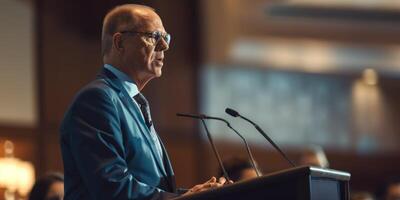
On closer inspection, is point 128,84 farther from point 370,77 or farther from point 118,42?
point 370,77

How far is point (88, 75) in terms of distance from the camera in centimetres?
809

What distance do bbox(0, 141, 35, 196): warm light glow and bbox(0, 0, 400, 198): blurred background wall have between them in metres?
0.09

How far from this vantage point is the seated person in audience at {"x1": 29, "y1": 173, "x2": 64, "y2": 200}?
4.62 metres

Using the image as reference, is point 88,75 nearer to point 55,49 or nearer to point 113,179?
point 55,49

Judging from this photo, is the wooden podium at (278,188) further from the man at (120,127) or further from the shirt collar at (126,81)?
the shirt collar at (126,81)

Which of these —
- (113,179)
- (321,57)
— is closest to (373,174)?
(321,57)

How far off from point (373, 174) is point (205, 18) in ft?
8.62

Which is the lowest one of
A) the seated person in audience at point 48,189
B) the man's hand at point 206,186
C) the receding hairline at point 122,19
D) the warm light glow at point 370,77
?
the warm light glow at point 370,77

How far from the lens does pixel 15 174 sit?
301 inches

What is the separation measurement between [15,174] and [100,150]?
5.01 metres

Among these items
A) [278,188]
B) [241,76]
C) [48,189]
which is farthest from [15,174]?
[278,188]

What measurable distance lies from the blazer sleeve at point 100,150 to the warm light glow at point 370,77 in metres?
7.27

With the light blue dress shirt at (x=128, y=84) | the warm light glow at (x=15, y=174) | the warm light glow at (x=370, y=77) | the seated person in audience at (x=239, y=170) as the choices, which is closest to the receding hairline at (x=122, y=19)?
the light blue dress shirt at (x=128, y=84)

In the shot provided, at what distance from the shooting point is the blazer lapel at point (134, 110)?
9.67ft
